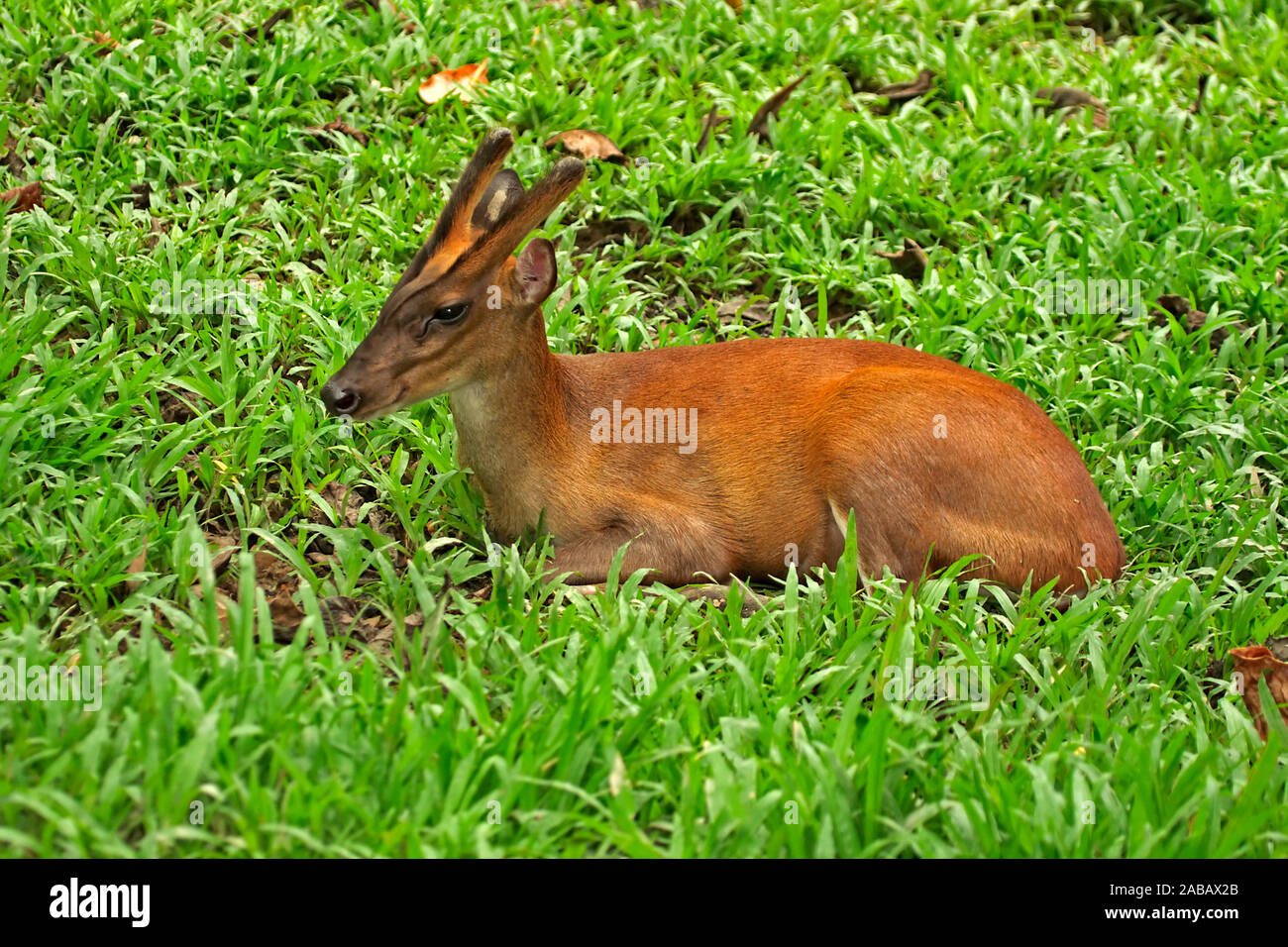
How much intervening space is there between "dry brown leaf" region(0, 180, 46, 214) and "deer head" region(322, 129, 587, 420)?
236cm

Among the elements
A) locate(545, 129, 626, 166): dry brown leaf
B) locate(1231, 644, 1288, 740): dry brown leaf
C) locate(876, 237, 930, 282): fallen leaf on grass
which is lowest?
locate(1231, 644, 1288, 740): dry brown leaf

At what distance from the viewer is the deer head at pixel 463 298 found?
448 centimetres

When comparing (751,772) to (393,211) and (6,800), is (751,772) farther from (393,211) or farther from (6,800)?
(393,211)

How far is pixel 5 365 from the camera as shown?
15.9 feet

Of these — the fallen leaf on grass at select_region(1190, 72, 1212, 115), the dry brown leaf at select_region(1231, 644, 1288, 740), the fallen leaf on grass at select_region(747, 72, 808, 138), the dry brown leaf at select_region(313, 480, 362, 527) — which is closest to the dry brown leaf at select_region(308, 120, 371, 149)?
the fallen leaf on grass at select_region(747, 72, 808, 138)

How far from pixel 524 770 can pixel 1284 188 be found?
584 centimetres

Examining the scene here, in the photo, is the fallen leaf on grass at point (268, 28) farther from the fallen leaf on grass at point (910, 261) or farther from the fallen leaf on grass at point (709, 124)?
the fallen leaf on grass at point (910, 261)

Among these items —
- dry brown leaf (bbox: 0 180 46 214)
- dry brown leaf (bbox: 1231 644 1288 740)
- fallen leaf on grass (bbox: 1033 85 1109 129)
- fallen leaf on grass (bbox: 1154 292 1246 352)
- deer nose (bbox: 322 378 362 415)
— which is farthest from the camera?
fallen leaf on grass (bbox: 1033 85 1109 129)

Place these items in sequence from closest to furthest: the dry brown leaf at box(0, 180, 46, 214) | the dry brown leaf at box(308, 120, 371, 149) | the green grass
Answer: the green grass
the dry brown leaf at box(0, 180, 46, 214)
the dry brown leaf at box(308, 120, 371, 149)

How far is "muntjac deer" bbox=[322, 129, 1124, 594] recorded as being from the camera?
4535 mm

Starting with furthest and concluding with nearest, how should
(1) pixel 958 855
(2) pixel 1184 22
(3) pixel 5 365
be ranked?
1. (2) pixel 1184 22
2. (3) pixel 5 365
3. (1) pixel 958 855

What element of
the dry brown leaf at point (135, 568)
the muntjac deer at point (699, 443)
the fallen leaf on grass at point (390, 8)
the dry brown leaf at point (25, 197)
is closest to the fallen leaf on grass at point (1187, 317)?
the muntjac deer at point (699, 443)

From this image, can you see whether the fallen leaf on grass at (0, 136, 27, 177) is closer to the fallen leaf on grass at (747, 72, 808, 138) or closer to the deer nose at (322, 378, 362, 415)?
the deer nose at (322, 378, 362, 415)

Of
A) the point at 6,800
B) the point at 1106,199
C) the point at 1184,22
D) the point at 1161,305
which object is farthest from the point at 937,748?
the point at 1184,22
